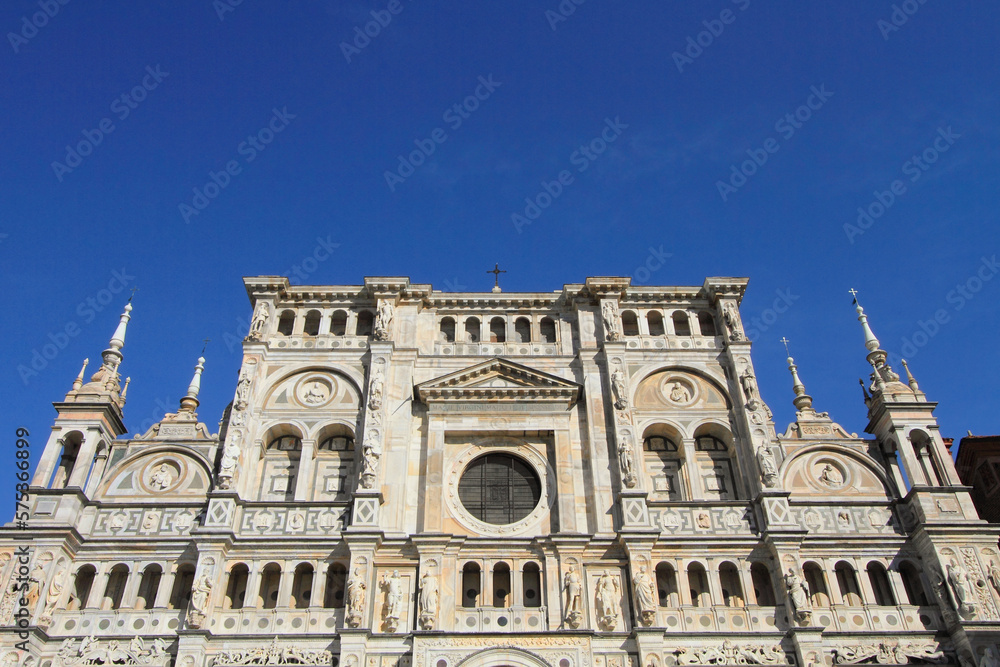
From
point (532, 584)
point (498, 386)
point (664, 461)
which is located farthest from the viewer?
point (498, 386)

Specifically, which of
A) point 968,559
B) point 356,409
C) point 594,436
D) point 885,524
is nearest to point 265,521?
point 356,409

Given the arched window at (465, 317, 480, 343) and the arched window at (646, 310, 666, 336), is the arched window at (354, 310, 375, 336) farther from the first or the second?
the arched window at (646, 310, 666, 336)

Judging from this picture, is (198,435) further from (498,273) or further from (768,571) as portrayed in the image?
(768,571)

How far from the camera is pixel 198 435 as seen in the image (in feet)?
103

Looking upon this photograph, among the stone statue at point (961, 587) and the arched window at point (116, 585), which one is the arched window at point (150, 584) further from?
the stone statue at point (961, 587)

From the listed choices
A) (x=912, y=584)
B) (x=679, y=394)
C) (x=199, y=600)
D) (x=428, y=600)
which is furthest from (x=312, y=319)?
(x=912, y=584)

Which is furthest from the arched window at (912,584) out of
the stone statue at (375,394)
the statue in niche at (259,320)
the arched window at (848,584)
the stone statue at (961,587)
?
the statue in niche at (259,320)

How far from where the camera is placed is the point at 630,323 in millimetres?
35125

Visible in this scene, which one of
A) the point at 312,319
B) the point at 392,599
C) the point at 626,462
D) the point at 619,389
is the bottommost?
the point at 392,599

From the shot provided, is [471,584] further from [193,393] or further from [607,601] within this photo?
[193,393]

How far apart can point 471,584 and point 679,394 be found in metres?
11.0

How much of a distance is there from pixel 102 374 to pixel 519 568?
1764 centimetres

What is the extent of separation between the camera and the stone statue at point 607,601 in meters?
26.4

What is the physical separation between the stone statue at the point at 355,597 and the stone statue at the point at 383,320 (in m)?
9.75
